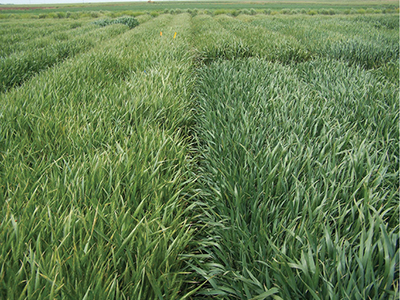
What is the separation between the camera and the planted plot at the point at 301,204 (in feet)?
2.81

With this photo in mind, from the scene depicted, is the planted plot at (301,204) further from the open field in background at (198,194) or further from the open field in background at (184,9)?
the open field in background at (184,9)

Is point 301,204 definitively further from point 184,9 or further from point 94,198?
point 184,9

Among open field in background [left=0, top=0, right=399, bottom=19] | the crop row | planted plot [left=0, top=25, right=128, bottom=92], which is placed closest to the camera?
the crop row

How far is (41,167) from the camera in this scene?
140 centimetres

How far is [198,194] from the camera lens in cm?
157

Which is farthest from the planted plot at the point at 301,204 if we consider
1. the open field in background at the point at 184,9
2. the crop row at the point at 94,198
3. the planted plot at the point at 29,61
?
the open field in background at the point at 184,9

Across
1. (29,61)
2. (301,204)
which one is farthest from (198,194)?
(29,61)

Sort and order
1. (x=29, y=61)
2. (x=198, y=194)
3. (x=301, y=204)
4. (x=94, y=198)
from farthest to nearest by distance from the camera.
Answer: (x=29, y=61) → (x=198, y=194) → (x=301, y=204) → (x=94, y=198)

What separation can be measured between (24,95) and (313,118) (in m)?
2.70

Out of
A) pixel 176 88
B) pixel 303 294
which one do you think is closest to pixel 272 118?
pixel 176 88

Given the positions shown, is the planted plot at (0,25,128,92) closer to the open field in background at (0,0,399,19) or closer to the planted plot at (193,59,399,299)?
the planted plot at (193,59,399,299)

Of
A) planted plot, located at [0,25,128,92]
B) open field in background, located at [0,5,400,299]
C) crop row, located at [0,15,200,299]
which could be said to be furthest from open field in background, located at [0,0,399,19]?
crop row, located at [0,15,200,299]

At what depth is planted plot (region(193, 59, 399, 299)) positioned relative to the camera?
0.86 metres

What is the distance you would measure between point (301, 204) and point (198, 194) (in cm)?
62
